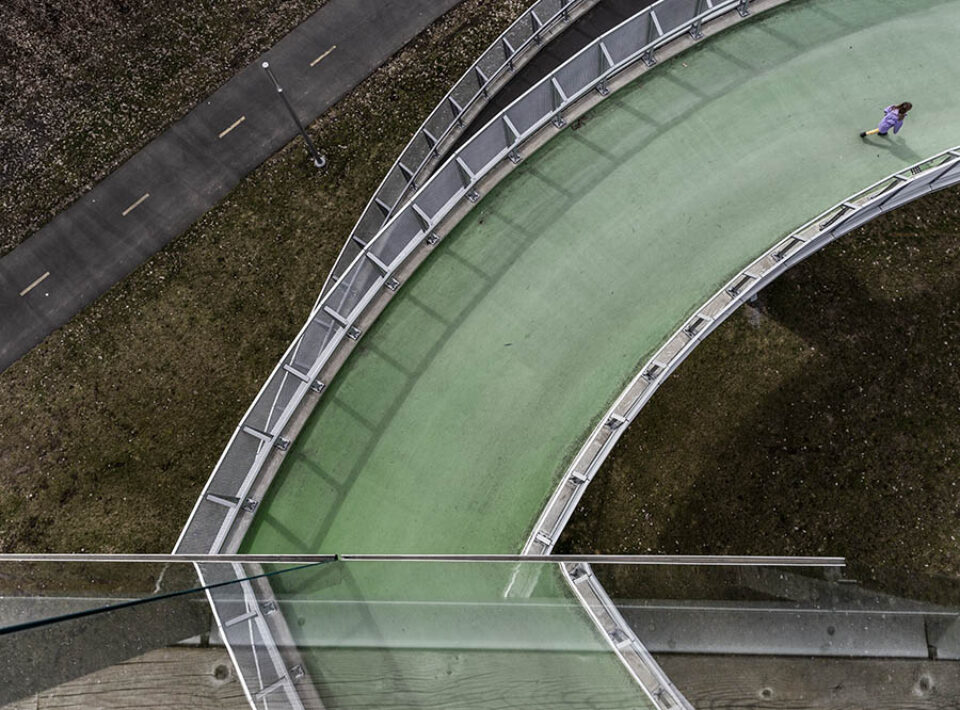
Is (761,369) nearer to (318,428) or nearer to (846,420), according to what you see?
(846,420)

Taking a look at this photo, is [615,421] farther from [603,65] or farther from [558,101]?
[603,65]

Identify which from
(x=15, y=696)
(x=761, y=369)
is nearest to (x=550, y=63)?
(x=761, y=369)

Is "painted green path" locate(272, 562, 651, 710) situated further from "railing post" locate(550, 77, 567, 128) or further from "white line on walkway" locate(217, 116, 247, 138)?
"white line on walkway" locate(217, 116, 247, 138)

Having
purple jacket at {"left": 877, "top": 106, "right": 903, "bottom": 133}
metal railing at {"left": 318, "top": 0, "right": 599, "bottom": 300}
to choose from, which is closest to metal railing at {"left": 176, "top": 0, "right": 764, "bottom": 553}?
purple jacket at {"left": 877, "top": 106, "right": 903, "bottom": 133}

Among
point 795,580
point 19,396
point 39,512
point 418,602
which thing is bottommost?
point 795,580

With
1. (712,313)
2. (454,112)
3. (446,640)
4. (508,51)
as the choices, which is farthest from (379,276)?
(508,51)

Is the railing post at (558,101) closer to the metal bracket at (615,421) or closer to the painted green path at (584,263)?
the painted green path at (584,263)
